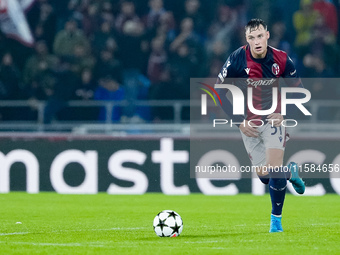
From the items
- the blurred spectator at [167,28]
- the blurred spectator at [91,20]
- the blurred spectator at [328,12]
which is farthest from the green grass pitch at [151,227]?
the blurred spectator at [328,12]

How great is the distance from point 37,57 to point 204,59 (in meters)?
3.15

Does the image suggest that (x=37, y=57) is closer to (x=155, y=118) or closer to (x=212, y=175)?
(x=155, y=118)

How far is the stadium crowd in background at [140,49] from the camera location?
13930 millimetres

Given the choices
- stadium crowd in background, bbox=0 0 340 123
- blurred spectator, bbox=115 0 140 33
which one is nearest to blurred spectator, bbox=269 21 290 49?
stadium crowd in background, bbox=0 0 340 123

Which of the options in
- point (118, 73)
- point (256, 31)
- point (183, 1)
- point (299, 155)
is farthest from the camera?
point (183, 1)

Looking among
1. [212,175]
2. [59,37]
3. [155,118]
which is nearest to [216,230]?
[212,175]

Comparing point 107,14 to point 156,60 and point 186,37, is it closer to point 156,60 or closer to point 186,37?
point 156,60

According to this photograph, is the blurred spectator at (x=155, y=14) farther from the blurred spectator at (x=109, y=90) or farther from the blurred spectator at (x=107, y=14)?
the blurred spectator at (x=109, y=90)

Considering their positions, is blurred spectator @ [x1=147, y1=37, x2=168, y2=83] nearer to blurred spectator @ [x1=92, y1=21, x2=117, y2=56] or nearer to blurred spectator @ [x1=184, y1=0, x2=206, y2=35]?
blurred spectator @ [x1=92, y1=21, x2=117, y2=56]

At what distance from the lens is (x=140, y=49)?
14.1 meters

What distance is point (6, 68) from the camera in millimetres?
14180

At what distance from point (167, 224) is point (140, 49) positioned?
7.39 meters

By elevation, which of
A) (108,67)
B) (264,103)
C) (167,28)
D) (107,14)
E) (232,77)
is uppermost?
(107,14)

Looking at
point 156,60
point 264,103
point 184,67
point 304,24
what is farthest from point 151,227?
point 304,24
